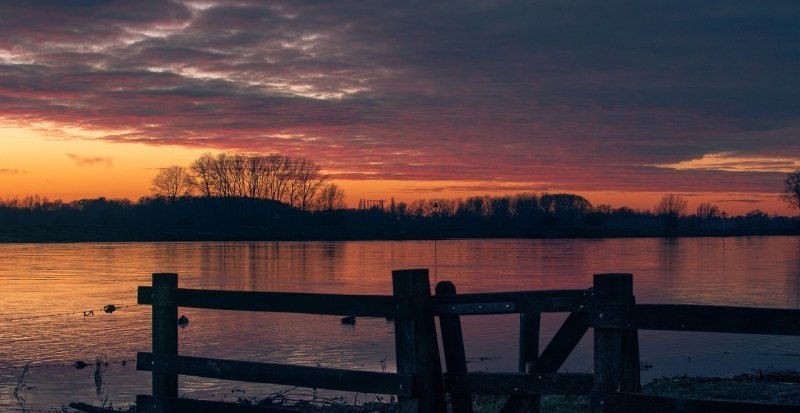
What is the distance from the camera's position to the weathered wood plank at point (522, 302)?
639 centimetres

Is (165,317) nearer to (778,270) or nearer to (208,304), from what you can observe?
(208,304)

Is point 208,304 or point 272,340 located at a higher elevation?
point 208,304

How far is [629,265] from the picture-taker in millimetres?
70688

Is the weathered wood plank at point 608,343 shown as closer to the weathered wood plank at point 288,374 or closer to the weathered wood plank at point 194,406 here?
the weathered wood plank at point 288,374

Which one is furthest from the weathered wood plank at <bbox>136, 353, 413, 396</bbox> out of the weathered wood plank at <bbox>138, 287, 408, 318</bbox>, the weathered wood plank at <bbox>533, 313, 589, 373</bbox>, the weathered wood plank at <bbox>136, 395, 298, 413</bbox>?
the weathered wood plank at <bbox>533, 313, 589, 373</bbox>

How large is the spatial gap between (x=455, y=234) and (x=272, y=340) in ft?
576

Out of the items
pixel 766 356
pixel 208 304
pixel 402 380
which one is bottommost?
pixel 766 356

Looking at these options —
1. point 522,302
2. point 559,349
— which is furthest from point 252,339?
point 522,302

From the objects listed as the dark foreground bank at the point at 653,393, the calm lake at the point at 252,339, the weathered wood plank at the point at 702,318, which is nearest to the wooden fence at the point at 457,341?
the weathered wood plank at the point at 702,318

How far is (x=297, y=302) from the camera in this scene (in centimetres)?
696

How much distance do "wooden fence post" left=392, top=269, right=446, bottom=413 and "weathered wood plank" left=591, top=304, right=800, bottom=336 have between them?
4.51 feet

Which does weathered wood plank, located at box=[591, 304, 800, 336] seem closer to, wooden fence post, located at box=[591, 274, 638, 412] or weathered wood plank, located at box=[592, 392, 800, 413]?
wooden fence post, located at box=[591, 274, 638, 412]

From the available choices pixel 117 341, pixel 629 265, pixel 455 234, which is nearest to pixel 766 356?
pixel 117 341

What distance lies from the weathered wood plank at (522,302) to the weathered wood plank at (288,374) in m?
0.71
